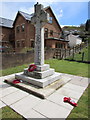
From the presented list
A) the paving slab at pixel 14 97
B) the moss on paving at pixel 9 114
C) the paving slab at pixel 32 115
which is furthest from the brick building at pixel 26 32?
the paving slab at pixel 32 115

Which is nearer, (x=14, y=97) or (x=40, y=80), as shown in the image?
(x=14, y=97)

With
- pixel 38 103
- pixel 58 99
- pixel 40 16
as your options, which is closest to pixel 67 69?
pixel 58 99

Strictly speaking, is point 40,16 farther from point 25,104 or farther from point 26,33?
point 26,33

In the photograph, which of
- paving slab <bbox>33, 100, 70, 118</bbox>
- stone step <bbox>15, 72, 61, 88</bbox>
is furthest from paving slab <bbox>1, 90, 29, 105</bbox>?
paving slab <bbox>33, 100, 70, 118</bbox>

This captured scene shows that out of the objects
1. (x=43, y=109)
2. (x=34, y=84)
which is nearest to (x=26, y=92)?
(x=34, y=84)

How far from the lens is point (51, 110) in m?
2.37

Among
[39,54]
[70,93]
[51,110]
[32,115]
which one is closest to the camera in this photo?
[32,115]

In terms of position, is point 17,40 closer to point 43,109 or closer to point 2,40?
point 2,40

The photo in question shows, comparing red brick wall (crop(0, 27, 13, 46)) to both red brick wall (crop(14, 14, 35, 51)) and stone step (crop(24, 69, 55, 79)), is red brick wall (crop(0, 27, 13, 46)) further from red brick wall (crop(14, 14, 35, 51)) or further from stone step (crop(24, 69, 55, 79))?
stone step (crop(24, 69, 55, 79))

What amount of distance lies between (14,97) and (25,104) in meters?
0.60

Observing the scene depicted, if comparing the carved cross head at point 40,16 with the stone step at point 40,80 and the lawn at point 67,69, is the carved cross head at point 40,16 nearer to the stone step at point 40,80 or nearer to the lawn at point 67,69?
the stone step at point 40,80

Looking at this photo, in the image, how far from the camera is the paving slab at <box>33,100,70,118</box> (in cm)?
219

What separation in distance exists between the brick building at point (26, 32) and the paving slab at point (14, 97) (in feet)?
45.4

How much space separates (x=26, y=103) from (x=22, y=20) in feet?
55.7
